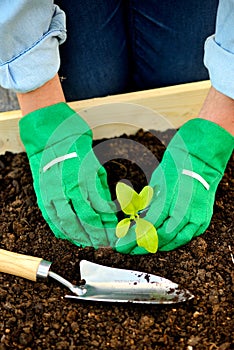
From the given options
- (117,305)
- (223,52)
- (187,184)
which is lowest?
(117,305)

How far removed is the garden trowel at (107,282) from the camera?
1127 millimetres

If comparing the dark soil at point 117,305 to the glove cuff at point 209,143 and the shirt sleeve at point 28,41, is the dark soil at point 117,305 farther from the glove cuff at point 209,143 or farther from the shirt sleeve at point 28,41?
the shirt sleeve at point 28,41

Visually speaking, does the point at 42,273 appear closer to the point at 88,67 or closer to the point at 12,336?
the point at 12,336

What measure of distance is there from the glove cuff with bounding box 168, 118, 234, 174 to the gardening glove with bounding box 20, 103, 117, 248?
22 cm

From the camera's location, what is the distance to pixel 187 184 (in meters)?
1.26

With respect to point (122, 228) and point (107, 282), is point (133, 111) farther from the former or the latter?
point (107, 282)

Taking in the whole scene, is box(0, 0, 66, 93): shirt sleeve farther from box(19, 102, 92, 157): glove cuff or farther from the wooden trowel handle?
the wooden trowel handle

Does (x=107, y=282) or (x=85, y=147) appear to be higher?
(x=85, y=147)

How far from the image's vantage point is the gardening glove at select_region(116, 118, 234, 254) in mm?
1227

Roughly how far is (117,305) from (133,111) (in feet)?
1.95

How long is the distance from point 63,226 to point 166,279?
10.3 inches

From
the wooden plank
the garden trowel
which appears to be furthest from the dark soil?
the wooden plank

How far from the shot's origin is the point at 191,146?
130 cm

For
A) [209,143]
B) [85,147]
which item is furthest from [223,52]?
[85,147]
